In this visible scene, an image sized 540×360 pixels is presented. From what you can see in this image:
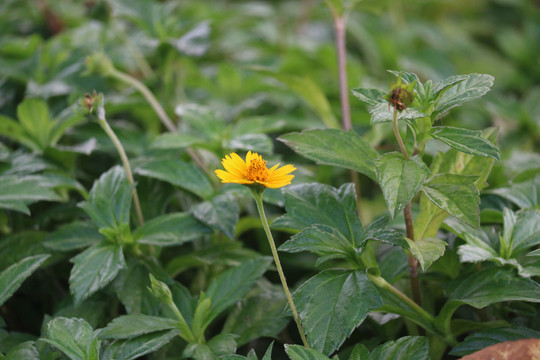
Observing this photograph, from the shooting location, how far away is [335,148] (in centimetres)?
74

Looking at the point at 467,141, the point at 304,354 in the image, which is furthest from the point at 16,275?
the point at 467,141

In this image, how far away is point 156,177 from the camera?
0.91 m

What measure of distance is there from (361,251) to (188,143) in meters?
0.44

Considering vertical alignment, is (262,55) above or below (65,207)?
above

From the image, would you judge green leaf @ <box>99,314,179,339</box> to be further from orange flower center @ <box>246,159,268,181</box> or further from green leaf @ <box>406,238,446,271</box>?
green leaf @ <box>406,238,446,271</box>

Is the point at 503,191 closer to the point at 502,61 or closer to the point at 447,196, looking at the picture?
the point at 447,196

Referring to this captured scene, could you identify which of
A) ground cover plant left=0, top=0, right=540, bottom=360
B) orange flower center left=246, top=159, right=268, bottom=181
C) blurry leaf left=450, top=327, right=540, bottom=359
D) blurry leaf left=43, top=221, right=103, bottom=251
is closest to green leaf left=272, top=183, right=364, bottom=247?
ground cover plant left=0, top=0, right=540, bottom=360

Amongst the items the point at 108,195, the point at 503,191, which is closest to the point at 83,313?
the point at 108,195

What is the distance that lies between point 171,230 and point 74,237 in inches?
7.0

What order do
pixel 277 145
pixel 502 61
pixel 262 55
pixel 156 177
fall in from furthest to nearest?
1. pixel 502 61
2. pixel 262 55
3. pixel 277 145
4. pixel 156 177

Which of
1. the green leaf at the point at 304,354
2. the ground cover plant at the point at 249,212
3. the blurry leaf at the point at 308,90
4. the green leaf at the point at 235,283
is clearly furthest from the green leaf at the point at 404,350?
the blurry leaf at the point at 308,90

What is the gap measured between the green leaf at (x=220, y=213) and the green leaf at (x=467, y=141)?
0.36 m

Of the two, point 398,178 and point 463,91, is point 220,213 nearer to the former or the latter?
point 398,178

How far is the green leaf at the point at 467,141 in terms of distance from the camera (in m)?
0.63
